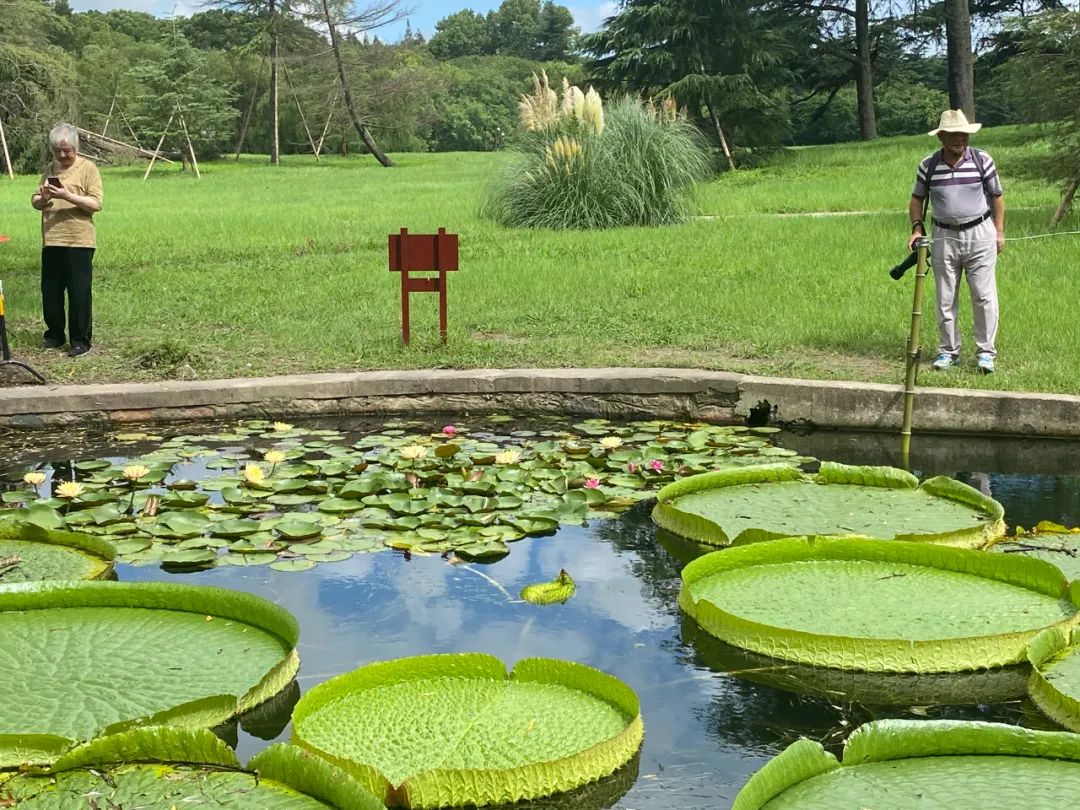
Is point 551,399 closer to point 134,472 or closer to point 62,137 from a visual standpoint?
point 134,472

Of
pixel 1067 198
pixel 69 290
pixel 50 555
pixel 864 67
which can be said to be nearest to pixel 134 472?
pixel 50 555

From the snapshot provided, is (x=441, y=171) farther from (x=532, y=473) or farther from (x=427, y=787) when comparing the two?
(x=427, y=787)

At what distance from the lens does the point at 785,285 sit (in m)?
10.3

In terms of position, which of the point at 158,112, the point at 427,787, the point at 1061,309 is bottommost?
the point at 427,787

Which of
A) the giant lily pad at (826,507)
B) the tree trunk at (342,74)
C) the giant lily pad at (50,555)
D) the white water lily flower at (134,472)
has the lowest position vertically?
the giant lily pad at (50,555)

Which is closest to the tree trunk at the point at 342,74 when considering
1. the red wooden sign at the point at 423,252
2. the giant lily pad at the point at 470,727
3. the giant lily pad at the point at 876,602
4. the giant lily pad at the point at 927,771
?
the red wooden sign at the point at 423,252

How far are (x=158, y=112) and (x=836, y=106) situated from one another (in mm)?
23081

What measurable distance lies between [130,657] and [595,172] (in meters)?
12.8

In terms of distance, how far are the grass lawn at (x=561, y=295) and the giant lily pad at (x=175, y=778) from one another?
4.81 metres

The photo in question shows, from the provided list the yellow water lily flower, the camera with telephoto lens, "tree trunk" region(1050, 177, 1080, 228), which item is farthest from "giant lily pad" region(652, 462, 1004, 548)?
"tree trunk" region(1050, 177, 1080, 228)

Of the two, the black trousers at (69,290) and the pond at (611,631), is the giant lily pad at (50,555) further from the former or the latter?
the black trousers at (69,290)

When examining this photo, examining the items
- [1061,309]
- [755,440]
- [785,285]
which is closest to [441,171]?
[785,285]

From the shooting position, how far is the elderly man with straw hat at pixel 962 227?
6773 millimetres

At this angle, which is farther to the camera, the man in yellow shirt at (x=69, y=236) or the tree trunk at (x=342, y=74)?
the tree trunk at (x=342, y=74)
